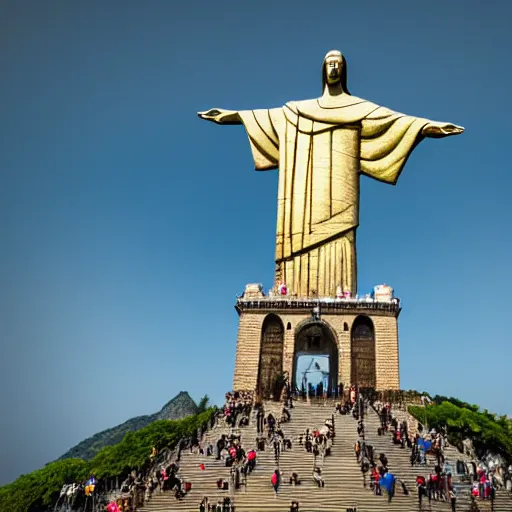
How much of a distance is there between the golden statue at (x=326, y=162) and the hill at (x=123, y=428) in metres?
42.6

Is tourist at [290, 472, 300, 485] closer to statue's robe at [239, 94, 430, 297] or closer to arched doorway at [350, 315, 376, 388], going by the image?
arched doorway at [350, 315, 376, 388]

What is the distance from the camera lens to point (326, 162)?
31188 mm

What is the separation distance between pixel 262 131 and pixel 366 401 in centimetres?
1685

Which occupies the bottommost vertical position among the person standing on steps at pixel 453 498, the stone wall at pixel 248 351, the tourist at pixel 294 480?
the person standing on steps at pixel 453 498

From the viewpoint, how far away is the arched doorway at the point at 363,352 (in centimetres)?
2638

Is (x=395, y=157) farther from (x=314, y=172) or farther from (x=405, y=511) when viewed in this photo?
(x=405, y=511)

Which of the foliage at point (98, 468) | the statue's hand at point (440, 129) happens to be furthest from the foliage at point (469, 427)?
the statue's hand at point (440, 129)

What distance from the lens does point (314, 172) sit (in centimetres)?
3117

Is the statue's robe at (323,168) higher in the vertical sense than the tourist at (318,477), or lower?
higher

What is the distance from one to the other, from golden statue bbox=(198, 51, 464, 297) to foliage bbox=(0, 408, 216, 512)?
29.4ft

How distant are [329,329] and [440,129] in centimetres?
1215

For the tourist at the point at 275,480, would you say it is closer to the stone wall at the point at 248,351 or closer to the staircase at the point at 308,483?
the staircase at the point at 308,483

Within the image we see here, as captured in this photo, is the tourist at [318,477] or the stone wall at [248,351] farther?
the stone wall at [248,351]

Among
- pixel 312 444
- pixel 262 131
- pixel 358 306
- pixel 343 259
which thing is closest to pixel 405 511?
pixel 312 444
